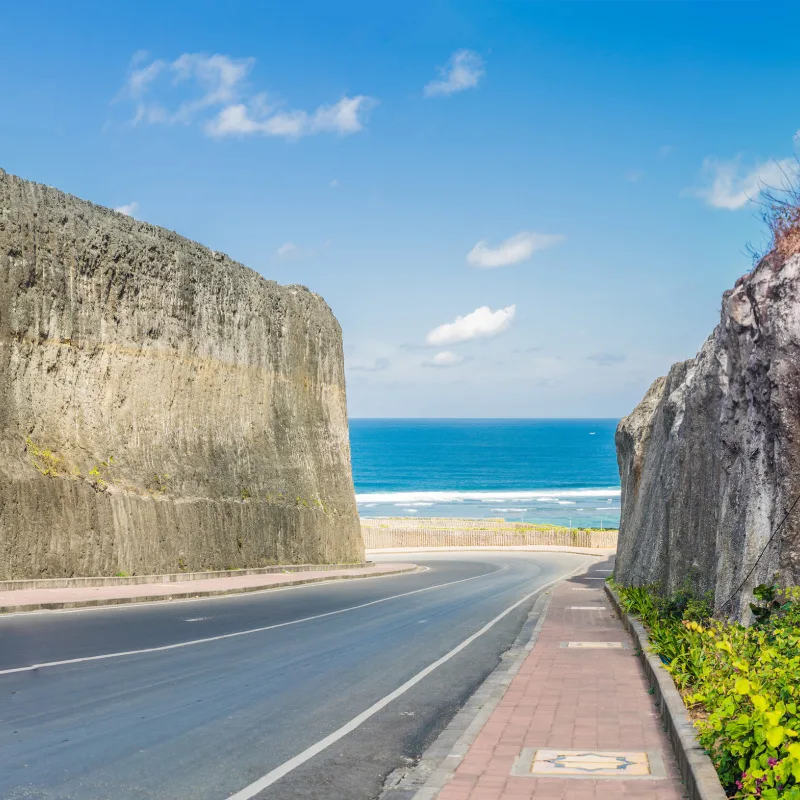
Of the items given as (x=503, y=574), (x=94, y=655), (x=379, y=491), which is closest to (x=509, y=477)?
(x=379, y=491)

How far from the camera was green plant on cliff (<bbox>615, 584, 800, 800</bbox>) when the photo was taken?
5.01m

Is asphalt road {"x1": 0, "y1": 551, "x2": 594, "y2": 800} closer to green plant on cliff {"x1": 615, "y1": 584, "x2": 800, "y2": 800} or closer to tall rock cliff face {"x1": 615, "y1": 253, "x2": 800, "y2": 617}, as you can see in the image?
green plant on cliff {"x1": 615, "y1": 584, "x2": 800, "y2": 800}

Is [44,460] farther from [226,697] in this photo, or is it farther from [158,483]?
[226,697]

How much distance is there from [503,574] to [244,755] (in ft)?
103

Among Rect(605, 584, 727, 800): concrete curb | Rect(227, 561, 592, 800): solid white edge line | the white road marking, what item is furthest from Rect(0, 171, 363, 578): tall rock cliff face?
Rect(605, 584, 727, 800): concrete curb

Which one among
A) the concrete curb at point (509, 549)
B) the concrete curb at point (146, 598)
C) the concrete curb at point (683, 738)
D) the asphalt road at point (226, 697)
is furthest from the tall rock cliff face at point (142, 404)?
the concrete curb at point (509, 549)

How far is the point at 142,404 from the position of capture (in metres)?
28.9

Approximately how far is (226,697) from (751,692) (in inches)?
227

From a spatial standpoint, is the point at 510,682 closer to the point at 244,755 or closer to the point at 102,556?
the point at 244,755

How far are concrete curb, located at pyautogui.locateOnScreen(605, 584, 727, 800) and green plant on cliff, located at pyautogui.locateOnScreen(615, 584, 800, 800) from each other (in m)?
0.08

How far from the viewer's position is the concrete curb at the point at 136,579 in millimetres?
21984

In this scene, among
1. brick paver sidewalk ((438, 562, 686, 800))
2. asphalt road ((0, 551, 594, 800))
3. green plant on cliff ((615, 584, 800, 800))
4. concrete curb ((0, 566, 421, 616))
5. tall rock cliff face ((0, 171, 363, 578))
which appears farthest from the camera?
tall rock cliff face ((0, 171, 363, 578))

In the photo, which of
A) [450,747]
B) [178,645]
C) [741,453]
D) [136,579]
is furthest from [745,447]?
[136,579]

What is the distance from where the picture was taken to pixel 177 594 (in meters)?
22.7
